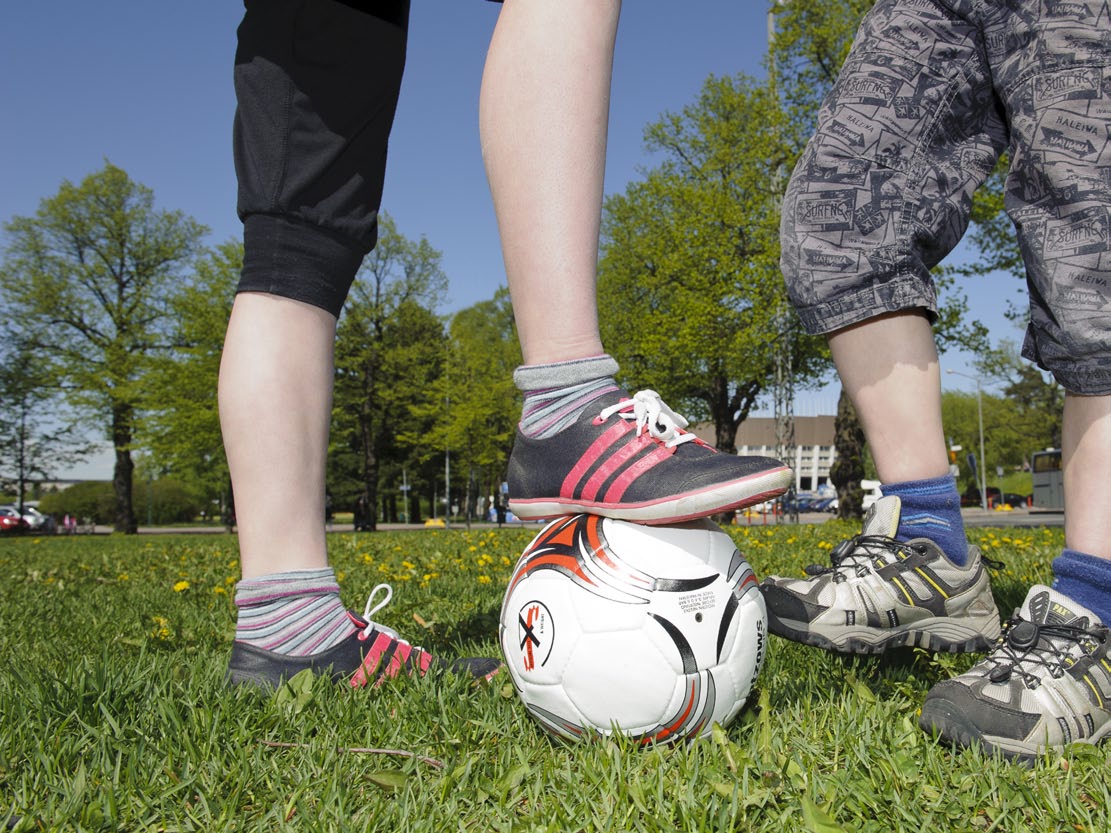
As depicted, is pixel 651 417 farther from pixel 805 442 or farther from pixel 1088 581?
pixel 805 442

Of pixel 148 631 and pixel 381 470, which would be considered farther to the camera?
pixel 381 470

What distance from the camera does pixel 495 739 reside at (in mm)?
1791

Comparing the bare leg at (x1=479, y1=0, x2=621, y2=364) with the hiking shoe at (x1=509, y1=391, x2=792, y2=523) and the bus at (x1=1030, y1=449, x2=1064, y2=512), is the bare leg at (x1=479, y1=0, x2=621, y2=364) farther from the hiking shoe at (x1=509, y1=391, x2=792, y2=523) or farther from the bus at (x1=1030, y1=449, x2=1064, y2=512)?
the bus at (x1=1030, y1=449, x2=1064, y2=512)

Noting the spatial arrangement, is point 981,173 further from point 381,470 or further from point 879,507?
point 381,470

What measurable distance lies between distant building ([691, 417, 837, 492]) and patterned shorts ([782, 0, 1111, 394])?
283 feet

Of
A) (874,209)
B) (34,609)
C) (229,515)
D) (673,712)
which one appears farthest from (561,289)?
(229,515)

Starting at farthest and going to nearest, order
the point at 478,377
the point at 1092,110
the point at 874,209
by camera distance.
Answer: the point at 478,377, the point at 874,209, the point at 1092,110

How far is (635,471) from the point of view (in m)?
1.77

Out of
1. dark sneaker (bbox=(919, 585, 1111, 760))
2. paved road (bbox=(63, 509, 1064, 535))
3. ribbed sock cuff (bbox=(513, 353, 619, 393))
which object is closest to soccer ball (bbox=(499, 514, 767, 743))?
ribbed sock cuff (bbox=(513, 353, 619, 393))

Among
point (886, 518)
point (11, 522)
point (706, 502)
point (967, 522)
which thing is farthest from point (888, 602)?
point (11, 522)

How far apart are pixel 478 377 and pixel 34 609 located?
32.2 m

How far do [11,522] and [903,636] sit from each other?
4710cm

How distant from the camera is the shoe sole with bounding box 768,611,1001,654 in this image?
2.09 m

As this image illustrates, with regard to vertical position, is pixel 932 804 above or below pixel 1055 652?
below
